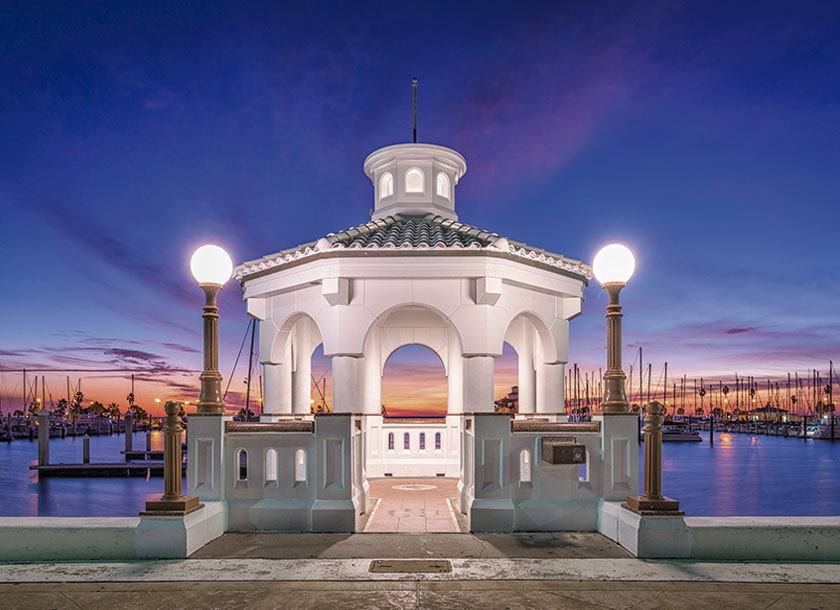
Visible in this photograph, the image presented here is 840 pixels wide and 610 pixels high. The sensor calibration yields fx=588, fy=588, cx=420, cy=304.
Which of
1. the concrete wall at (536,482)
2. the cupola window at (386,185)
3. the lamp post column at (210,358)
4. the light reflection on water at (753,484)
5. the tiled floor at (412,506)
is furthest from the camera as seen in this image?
the light reflection on water at (753,484)

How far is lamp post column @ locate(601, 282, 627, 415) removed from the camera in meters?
8.30

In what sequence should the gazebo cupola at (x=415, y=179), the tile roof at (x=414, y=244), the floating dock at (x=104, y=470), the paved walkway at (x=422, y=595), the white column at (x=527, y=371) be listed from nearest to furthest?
the paved walkway at (x=422, y=595) < the tile roof at (x=414, y=244) < the white column at (x=527, y=371) < the gazebo cupola at (x=415, y=179) < the floating dock at (x=104, y=470)

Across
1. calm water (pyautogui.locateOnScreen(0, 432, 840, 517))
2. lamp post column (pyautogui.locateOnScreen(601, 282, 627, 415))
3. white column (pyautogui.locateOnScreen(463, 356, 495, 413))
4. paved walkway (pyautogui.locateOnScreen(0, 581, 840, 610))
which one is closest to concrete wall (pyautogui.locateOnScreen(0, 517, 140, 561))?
paved walkway (pyautogui.locateOnScreen(0, 581, 840, 610))

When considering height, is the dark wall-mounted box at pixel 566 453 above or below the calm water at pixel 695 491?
above

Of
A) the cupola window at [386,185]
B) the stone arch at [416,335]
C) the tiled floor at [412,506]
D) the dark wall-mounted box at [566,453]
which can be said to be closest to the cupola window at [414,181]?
the cupola window at [386,185]

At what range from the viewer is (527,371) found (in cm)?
1448

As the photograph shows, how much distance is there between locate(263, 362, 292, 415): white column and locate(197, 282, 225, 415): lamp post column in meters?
4.60

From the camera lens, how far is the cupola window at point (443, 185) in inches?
606

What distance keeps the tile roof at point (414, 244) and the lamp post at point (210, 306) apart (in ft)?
9.67

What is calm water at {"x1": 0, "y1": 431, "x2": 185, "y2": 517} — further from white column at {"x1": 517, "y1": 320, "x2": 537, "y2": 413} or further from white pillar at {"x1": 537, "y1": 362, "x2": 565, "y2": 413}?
white pillar at {"x1": 537, "y1": 362, "x2": 565, "y2": 413}

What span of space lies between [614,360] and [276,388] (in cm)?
777

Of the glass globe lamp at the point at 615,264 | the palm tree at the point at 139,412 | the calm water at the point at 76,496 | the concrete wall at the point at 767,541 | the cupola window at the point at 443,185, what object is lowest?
the palm tree at the point at 139,412

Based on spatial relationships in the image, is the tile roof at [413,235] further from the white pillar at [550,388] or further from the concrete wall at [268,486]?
the concrete wall at [268,486]

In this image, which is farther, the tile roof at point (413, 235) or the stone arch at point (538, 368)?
the stone arch at point (538, 368)
